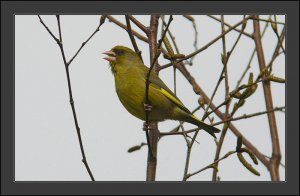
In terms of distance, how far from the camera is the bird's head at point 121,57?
5363 millimetres

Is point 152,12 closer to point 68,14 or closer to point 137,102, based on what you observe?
point 68,14

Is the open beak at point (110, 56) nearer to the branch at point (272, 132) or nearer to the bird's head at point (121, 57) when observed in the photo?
the bird's head at point (121, 57)

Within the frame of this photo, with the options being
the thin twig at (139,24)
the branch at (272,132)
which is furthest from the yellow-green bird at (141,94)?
the branch at (272,132)

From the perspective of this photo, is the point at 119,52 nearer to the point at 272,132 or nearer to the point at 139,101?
the point at 139,101

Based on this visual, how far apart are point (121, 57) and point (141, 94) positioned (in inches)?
28.8

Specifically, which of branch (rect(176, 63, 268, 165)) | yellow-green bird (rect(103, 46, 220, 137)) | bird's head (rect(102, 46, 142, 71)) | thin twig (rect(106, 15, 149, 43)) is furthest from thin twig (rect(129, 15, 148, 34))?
bird's head (rect(102, 46, 142, 71))

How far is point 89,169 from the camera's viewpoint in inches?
134

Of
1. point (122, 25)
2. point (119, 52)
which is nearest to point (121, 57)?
point (119, 52)

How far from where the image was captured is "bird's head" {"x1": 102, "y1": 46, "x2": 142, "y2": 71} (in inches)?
211

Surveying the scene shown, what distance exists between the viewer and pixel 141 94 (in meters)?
4.88

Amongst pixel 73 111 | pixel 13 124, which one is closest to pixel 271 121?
pixel 73 111

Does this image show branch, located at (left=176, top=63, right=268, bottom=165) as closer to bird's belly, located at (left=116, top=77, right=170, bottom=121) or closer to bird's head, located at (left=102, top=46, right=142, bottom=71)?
bird's belly, located at (left=116, top=77, right=170, bottom=121)

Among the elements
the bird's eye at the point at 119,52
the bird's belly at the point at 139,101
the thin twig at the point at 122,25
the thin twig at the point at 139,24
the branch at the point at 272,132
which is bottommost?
the branch at the point at 272,132

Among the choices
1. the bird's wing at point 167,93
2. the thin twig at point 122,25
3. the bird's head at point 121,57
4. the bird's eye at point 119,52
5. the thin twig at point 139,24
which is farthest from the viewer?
the bird's eye at point 119,52
